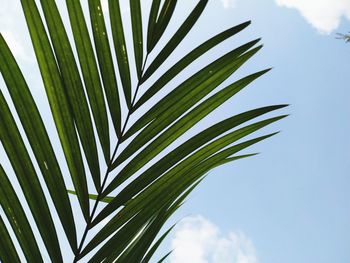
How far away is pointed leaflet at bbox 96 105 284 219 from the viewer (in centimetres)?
91

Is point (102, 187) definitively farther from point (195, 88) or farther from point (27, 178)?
point (195, 88)

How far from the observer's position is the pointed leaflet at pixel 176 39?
1070 millimetres

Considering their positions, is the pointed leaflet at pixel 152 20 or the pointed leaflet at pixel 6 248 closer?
the pointed leaflet at pixel 6 248

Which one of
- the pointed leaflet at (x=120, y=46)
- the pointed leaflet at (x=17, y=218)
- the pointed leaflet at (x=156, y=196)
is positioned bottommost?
the pointed leaflet at (x=17, y=218)

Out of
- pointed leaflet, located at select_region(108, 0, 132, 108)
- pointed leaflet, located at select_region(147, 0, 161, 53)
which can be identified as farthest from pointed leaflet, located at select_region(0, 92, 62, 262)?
pointed leaflet, located at select_region(147, 0, 161, 53)

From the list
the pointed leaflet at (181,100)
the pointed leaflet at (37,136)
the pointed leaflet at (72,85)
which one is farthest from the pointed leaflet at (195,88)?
the pointed leaflet at (37,136)

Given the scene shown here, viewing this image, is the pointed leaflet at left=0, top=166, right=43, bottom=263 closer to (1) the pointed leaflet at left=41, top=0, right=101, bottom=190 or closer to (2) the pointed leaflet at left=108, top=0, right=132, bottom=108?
(1) the pointed leaflet at left=41, top=0, right=101, bottom=190

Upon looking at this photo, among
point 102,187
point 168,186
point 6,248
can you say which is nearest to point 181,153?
point 168,186

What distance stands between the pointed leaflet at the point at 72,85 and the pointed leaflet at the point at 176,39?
216mm

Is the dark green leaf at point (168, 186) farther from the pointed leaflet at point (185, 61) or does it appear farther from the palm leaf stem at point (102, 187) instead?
the pointed leaflet at point (185, 61)

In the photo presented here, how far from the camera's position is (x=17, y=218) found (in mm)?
791

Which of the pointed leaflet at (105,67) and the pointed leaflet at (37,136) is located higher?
the pointed leaflet at (105,67)

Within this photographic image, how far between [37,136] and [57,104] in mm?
87

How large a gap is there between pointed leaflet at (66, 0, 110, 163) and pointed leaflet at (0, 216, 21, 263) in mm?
267
